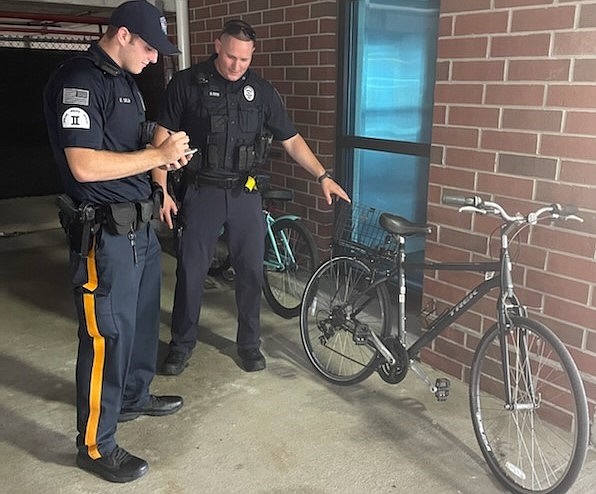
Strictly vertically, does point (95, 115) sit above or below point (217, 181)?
above

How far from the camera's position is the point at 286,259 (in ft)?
12.0

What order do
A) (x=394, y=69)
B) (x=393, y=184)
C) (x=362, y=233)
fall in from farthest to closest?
(x=393, y=184), (x=394, y=69), (x=362, y=233)

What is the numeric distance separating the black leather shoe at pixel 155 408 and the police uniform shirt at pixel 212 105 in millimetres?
1069

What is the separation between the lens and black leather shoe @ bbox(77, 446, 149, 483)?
2199 millimetres

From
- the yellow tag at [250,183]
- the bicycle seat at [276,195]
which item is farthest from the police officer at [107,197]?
the bicycle seat at [276,195]

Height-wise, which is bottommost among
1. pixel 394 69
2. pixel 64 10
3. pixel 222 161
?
pixel 222 161

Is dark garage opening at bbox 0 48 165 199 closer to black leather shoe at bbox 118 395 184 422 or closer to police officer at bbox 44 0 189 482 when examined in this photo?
black leather shoe at bbox 118 395 184 422

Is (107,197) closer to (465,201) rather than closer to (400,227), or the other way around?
(400,227)

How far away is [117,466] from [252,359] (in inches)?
37.5

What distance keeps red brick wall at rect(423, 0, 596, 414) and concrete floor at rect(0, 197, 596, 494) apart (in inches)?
19.8

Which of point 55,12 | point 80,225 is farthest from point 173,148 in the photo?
point 55,12

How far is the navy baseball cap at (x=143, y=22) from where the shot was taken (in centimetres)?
201

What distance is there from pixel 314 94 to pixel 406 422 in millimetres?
2111

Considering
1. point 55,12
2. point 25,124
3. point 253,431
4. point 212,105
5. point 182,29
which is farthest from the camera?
point 25,124
